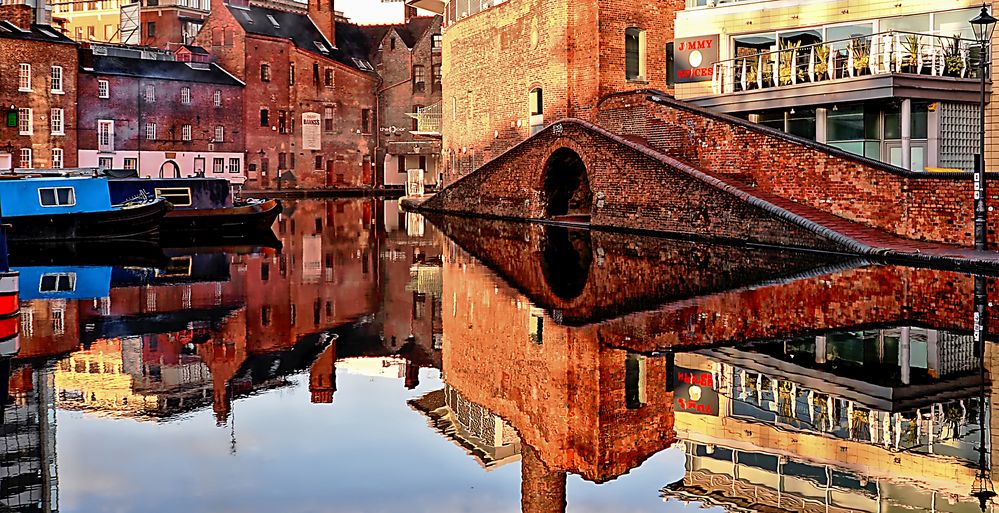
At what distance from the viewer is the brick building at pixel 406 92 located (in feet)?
230

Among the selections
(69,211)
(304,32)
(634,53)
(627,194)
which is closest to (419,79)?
(304,32)

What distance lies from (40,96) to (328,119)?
18.4 m

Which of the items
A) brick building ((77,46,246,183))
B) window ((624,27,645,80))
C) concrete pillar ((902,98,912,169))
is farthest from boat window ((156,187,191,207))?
brick building ((77,46,246,183))

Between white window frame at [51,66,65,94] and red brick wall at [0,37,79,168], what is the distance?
0.46ft

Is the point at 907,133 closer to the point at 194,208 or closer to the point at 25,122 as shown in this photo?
the point at 194,208

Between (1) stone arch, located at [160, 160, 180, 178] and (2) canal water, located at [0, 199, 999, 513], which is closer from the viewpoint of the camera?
(2) canal water, located at [0, 199, 999, 513]

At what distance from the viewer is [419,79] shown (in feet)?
232

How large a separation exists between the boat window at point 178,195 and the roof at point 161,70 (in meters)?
27.1

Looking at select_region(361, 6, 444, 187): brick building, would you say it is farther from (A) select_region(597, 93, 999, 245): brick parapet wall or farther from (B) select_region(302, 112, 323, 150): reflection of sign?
(A) select_region(597, 93, 999, 245): brick parapet wall

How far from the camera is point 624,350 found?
33.7 ft

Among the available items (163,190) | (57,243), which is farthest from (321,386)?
(163,190)

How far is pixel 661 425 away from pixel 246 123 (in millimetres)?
58317

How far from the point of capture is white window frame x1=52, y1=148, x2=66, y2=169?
54.7 meters

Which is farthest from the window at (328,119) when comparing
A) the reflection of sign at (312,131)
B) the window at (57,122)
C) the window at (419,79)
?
the window at (57,122)
